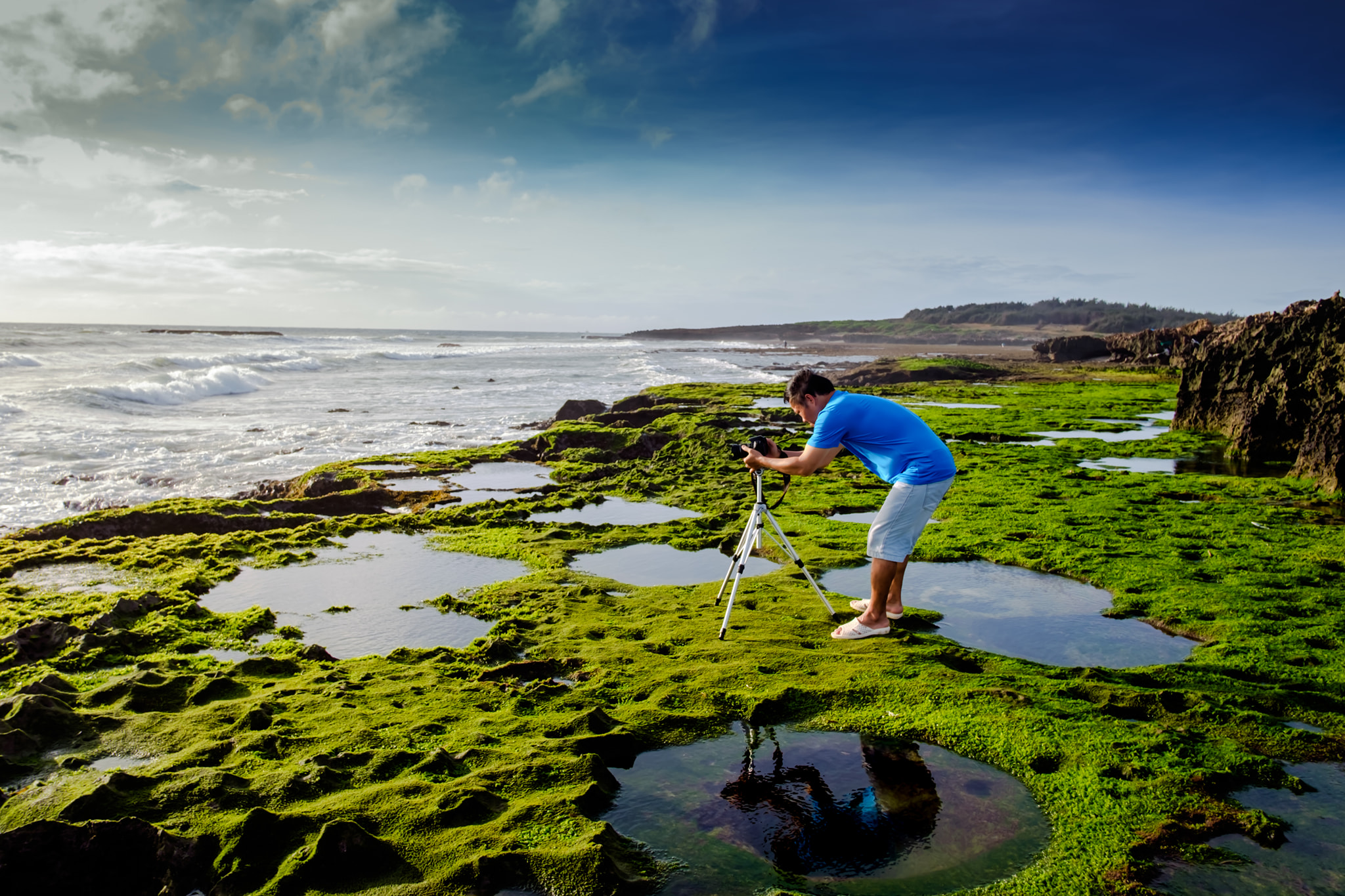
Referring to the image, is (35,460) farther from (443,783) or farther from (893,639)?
(893,639)

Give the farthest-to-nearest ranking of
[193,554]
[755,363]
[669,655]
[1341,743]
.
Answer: [755,363], [193,554], [669,655], [1341,743]

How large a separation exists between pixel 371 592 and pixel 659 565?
3.19m

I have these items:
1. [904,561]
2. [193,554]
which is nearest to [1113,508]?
[904,561]

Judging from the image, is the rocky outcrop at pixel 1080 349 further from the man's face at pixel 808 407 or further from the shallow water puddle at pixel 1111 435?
the man's face at pixel 808 407

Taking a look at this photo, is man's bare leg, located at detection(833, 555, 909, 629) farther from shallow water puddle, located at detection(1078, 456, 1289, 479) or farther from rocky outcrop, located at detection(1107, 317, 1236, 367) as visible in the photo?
rocky outcrop, located at detection(1107, 317, 1236, 367)

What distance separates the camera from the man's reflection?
12.0 ft

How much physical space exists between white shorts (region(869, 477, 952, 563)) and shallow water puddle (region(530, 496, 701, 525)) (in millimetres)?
5137

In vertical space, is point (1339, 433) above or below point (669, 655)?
above

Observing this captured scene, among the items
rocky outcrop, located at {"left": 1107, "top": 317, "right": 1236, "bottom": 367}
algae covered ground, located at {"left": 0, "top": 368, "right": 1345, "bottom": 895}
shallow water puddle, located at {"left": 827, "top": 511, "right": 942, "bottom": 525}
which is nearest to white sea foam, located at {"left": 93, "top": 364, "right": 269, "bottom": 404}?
algae covered ground, located at {"left": 0, "top": 368, "right": 1345, "bottom": 895}

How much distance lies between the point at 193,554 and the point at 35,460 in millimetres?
10586

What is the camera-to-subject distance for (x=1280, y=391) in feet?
44.9

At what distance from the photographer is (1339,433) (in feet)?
35.0

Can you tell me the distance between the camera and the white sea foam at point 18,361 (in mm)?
41625

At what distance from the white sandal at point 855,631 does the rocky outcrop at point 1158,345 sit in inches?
1296
